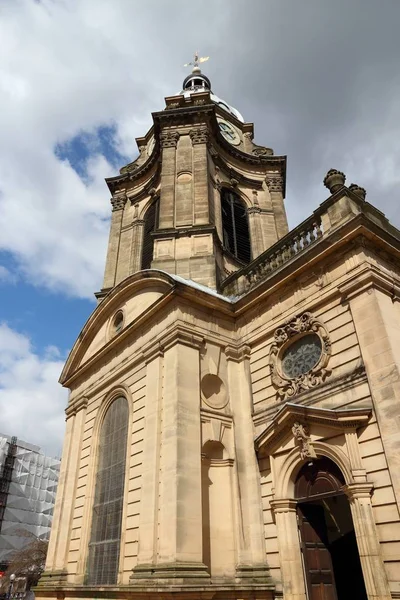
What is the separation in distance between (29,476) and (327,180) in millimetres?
56247

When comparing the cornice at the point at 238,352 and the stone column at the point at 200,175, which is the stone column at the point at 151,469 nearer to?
the cornice at the point at 238,352

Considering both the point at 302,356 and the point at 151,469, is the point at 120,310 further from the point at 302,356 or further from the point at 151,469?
the point at 302,356

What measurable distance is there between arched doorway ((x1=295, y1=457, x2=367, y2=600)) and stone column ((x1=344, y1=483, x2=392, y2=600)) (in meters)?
0.66

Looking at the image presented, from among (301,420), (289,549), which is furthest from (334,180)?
(289,549)

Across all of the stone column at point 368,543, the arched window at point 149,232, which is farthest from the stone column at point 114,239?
the stone column at point 368,543

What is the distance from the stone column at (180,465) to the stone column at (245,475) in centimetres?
119

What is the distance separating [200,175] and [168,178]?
1.45m

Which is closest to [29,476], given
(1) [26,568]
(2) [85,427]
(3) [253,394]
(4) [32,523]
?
(4) [32,523]

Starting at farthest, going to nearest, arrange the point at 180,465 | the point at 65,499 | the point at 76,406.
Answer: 1. the point at 76,406
2. the point at 65,499
3. the point at 180,465

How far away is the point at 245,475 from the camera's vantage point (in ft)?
37.0

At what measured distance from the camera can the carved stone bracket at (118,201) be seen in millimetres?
23828

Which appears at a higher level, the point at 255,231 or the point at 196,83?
the point at 196,83

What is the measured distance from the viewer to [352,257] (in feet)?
34.7

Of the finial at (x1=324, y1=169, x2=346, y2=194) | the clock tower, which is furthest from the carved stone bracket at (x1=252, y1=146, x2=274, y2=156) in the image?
the finial at (x1=324, y1=169, x2=346, y2=194)
